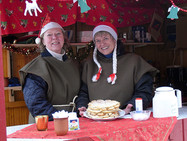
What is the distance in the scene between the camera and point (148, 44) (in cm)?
565

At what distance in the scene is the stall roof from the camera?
4551mm

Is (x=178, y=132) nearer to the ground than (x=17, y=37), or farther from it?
nearer to the ground

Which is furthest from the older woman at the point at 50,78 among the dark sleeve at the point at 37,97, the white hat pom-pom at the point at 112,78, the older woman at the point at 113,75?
the white hat pom-pom at the point at 112,78

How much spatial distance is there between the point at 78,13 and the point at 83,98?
231 cm

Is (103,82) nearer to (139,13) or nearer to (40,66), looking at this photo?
(40,66)

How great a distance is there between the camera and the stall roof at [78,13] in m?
4.55

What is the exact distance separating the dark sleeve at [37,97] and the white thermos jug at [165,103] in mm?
927

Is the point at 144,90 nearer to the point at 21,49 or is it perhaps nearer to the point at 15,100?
the point at 21,49

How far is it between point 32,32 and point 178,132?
3.20 metres

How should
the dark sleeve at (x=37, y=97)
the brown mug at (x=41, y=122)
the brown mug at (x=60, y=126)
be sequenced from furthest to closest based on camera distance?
the dark sleeve at (x=37, y=97)
the brown mug at (x=41, y=122)
the brown mug at (x=60, y=126)

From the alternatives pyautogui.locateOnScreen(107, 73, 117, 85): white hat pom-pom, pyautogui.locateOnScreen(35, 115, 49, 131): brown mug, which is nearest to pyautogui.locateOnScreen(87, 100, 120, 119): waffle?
pyautogui.locateOnScreen(35, 115, 49, 131): brown mug

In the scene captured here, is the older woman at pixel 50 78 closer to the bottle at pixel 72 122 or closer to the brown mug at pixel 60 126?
the bottle at pixel 72 122

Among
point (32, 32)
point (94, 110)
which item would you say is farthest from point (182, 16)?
point (94, 110)

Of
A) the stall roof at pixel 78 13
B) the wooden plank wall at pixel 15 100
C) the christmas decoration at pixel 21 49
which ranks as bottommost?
the wooden plank wall at pixel 15 100
